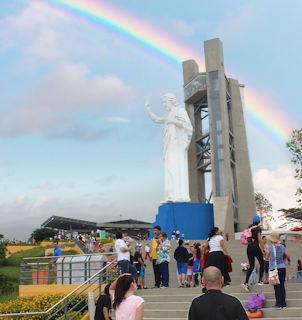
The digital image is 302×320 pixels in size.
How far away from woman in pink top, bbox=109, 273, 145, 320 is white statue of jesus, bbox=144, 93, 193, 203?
24.6 m

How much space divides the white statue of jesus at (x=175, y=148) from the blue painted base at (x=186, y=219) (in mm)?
727

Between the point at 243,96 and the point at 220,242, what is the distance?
1321 inches

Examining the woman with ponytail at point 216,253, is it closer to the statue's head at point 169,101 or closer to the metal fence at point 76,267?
the metal fence at point 76,267

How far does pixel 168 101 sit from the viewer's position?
97.5 feet

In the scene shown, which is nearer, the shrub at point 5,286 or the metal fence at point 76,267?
the metal fence at point 76,267

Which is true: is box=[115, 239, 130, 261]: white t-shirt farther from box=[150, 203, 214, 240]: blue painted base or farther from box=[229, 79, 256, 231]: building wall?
box=[229, 79, 256, 231]: building wall

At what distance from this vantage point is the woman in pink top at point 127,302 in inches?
154

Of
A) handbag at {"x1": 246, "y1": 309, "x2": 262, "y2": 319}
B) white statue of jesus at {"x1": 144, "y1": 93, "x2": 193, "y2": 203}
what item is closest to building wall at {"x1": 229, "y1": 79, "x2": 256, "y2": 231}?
white statue of jesus at {"x1": 144, "y1": 93, "x2": 193, "y2": 203}

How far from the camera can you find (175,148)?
2950 cm

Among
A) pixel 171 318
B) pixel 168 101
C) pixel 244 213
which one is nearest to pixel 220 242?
pixel 171 318

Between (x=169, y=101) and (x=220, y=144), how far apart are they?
761cm

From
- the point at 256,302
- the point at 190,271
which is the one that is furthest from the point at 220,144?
the point at 256,302

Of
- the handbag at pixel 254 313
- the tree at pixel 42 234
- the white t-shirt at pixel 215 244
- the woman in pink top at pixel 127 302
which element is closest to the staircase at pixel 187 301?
the handbag at pixel 254 313

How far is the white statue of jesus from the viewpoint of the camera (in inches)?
1134
